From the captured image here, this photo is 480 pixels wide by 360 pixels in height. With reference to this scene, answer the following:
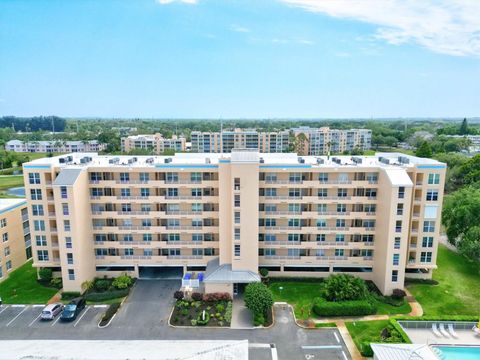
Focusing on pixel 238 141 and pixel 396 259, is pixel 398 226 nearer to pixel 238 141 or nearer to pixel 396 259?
pixel 396 259

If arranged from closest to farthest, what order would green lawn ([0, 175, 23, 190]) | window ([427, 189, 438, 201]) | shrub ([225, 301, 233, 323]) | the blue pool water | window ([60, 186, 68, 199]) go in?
the blue pool water → shrub ([225, 301, 233, 323]) → window ([60, 186, 68, 199]) → window ([427, 189, 438, 201]) → green lawn ([0, 175, 23, 190])

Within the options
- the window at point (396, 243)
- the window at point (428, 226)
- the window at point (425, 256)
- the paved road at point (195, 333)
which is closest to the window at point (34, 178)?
the paved road at point (195, 333)

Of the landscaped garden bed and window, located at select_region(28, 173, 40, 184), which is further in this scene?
window, located at select_region(28, 173, 40, 184)

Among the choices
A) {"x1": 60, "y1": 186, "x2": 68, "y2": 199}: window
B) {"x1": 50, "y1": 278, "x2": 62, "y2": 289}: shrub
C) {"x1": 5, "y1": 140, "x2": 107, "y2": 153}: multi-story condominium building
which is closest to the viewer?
{"x1": 60, "y1": 186, "x2": 68, "y2": 199}: window

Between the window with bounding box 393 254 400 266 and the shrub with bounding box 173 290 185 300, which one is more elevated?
the window with bounding box 393 254 400 266

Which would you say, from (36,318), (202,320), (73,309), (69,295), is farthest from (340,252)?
(36,318)

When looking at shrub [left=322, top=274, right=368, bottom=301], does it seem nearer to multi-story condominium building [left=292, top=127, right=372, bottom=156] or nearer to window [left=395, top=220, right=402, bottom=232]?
window [left=395, top=220, right=402, bottom=232]

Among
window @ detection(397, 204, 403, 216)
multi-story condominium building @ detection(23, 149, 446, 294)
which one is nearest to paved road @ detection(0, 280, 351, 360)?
multi-story condominium building @ detection(23, 149, 446, 294)

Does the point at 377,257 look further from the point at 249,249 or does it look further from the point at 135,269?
the point at 135,269
